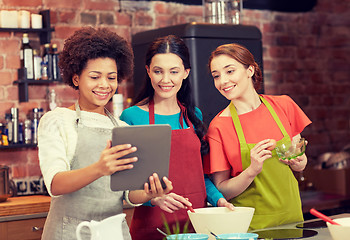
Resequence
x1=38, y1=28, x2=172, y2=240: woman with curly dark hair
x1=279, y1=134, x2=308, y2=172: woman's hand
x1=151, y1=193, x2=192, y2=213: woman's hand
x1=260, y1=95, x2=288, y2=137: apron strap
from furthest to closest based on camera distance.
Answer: x1=260, y1=95, x2=288, y2=137: apron strap → x1=279, y1=134, x2=308, y2=172: woman's hand → x1=151, y1=193, x2=192, y2=213: woman's hand → x1=38, y1=28, x2=172, y2=240: woman with curly dark hair

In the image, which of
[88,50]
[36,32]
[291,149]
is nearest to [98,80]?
[88,50]

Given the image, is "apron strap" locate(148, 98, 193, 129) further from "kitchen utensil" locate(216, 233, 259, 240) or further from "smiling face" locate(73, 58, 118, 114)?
"kitchen utensil" locate(216, 233, 259, 240)

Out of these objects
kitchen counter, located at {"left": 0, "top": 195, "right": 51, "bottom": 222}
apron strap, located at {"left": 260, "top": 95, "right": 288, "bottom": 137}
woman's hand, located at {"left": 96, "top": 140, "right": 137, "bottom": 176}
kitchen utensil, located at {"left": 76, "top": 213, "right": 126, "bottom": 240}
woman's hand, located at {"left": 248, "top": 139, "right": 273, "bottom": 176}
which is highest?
apron strap, located at {"left": 260, "top": 95, "right": 288, "bottom": 137}

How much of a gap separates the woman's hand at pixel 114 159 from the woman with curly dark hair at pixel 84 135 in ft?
0.63

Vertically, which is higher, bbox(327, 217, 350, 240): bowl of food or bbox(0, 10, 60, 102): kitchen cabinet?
bbox(0, 10, 60, 102): kitchen cabinet

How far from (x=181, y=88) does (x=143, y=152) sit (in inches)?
36.6

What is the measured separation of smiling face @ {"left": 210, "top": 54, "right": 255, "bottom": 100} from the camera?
2463mm

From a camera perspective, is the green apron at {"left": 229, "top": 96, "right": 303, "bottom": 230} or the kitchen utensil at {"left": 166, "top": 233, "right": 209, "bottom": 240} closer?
the kitchen utensil at {"left": 166, "top": 233, "right": 209, "bottom": 240}

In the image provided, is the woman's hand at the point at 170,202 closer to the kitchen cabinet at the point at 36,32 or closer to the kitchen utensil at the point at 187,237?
the kitchen utensil at the point at 187,237

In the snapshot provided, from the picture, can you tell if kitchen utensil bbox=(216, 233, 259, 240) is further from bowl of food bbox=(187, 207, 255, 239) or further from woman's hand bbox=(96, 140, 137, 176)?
woman's hand bbox=(96, 140, 137, 176)

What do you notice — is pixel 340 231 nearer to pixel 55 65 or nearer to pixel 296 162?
pixel 296 162

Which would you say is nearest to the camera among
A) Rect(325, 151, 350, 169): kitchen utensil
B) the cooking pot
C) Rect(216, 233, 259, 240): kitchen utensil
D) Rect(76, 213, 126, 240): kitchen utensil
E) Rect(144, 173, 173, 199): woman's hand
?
Rect(76, 213, 126, 240): kitchen utensil

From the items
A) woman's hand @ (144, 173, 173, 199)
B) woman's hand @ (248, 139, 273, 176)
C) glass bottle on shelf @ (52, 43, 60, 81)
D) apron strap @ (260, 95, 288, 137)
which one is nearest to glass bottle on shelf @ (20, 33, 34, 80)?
glass bottle on shelf @ (52, 43, 60, 81)

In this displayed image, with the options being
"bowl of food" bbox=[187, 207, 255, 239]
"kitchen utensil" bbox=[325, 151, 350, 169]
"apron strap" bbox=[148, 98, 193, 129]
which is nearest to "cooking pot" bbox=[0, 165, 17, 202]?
"apron strap" bbox=[148, 98, 193, 129]
